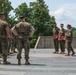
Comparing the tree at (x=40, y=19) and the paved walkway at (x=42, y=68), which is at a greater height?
the tree at (x=40, y=19)

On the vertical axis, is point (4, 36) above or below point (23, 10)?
below

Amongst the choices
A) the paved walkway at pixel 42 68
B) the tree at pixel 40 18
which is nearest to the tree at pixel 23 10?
the tree at pixel 40 18

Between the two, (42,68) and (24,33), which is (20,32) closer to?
(24,33)

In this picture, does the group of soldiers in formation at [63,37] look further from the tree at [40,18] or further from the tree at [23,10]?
the tree at [23,10]

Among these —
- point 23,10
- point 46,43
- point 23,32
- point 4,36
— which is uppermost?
point 23,10

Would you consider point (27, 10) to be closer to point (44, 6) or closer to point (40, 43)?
point (44, 6)

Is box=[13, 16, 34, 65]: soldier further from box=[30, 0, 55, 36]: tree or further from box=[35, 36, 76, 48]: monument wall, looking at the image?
box=[30, 0, 55, 36]: tree

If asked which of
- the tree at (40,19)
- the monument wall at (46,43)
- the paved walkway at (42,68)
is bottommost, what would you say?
the paved walkway at (42,68)

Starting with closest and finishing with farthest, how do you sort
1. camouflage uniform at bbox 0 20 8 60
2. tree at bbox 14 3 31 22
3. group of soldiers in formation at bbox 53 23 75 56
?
camouflage uniform at bbox 0 20 8 60, group of soldiers in formation at bbox 53 23 75 56, tree at bbox 14 3 31 22

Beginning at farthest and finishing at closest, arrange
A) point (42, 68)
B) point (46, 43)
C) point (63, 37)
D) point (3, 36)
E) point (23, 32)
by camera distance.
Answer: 1. point (46, 43)
2. point (63, 37)
3. point (3, 36)
4. point (23, 32)
5. point (42, 68)

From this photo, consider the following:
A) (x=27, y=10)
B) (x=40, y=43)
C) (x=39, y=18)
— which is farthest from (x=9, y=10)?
(x=40, y=43)

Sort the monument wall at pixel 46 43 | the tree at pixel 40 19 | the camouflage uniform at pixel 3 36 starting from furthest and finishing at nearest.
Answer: the tree at pixel 40 19 → the monument wall at pixel 46 43 → the camouflage uniform at pixel 3 36

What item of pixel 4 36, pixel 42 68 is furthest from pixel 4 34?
pixel 42 68

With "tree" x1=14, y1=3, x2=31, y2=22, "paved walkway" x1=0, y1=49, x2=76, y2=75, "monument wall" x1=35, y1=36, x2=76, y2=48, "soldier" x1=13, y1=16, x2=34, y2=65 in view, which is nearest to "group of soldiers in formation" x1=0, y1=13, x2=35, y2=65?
"soldier" x1=13, y1=16, x2=34, y2=65
